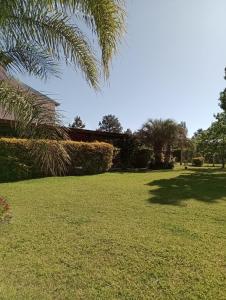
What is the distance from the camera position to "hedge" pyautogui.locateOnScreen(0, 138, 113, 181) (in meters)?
16.4

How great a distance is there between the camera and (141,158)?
99.5 feet

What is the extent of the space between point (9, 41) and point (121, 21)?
1.89 meters

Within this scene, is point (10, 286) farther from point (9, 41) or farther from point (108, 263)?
point (9, 41)

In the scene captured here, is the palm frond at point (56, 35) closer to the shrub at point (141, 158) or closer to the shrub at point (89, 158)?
the shrub at point (89, 158)

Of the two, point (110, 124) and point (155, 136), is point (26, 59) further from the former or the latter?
point (110, 124)

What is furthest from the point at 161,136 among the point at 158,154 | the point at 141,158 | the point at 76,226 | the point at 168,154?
the point at 76,226

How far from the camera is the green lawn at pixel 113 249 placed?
4.79 m

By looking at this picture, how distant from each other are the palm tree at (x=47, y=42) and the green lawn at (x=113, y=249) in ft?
5.46

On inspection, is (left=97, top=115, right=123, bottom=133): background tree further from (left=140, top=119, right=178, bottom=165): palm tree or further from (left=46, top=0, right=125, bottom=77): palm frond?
(left=46, top=0, right=125, bottom=77): palm frond

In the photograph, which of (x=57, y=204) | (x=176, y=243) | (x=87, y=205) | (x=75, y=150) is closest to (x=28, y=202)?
(x=57, y=204)

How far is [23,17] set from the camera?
5324 mm

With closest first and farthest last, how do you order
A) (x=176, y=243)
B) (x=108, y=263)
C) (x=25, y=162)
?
(x=108, y=263) → (x=176, y=243) → (x=25, y=162)

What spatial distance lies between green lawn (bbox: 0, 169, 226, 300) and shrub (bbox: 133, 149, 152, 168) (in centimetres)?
1836

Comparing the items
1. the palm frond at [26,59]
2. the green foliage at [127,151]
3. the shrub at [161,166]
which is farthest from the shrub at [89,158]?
the palm frond at [26,59]
